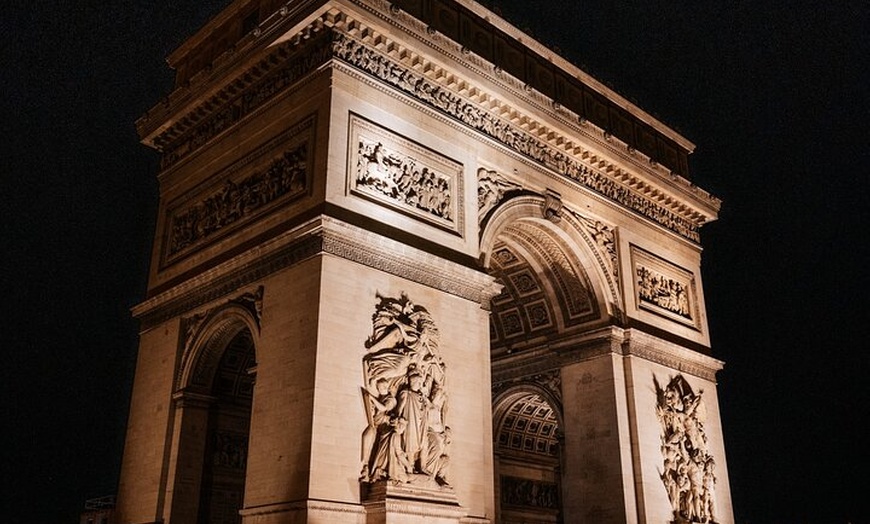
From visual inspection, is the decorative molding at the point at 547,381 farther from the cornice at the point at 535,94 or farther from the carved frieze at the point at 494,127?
the cornice at the point at 535,94

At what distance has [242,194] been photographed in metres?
15.9

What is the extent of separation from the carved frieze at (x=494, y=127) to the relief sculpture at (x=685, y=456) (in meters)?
4.44

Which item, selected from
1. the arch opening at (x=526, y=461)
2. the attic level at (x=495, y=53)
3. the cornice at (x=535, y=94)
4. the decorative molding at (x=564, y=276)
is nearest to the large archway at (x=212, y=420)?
the attic level at (x=495, y=53)

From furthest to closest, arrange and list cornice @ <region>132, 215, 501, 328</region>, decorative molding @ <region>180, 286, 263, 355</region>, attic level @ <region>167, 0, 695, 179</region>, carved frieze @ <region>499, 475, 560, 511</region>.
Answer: carved frieze @ <region>499, 475, 560, 511</region> → attic level @ <region>167, 0, 695, 179</region> → decorative molding @ <region>180, 286, 263, 355</region> → cornice @ <region>132, 215, 501, 328</region>

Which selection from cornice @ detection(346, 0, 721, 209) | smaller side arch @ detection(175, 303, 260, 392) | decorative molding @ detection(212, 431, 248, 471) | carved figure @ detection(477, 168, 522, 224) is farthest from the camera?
carved figure @ detection(477, 168, 522, 224)

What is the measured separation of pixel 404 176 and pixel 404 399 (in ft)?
13.6

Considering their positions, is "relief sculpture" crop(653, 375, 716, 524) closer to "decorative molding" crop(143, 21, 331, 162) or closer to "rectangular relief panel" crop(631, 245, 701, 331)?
"rectangular relief panel" crop(631, 245, 701, 331)

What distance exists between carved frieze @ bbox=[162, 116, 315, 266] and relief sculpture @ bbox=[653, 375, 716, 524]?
379 inches

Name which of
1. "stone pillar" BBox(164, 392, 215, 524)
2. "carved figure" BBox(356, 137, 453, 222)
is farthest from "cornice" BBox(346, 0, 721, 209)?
"stone pillar" BBox(164, 392, 215, 524)

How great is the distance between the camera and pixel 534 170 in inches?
716

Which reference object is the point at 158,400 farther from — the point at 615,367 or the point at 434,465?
the point at 615,367

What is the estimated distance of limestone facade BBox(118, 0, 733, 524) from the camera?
13.3m

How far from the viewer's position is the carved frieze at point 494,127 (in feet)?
50.4

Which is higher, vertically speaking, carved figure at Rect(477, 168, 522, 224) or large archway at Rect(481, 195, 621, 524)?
carved figure at Rect(477, 168, 522, 224)
